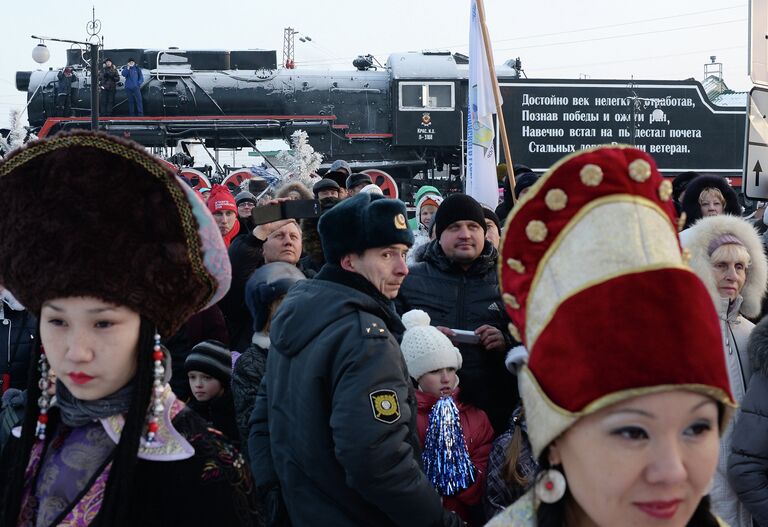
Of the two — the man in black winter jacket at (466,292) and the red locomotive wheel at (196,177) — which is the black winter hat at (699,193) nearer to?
the man in black winter jacket at (466,292)

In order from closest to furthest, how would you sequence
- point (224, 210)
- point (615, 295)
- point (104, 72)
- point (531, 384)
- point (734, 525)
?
point (615, 295) → point (531, 384) → point (734, 525) → point (224, 210) → point (104, 72)

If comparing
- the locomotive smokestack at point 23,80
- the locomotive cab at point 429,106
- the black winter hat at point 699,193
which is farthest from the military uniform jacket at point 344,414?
the locomotive smokestack at point 23,80

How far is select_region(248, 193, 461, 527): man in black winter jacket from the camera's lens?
8.84ft

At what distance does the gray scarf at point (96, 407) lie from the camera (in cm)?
193

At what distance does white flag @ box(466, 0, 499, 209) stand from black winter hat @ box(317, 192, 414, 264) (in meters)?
3.58

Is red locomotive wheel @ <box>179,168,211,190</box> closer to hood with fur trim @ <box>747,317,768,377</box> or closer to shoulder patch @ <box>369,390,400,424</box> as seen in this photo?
hood with fur trim @ <box>747,317,768,377</box>

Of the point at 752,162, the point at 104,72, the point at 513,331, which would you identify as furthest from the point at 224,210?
the point at 104,72

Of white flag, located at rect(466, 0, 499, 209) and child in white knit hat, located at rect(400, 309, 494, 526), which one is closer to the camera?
child in white knit hat, located at rect(400, 309, 494, 526)

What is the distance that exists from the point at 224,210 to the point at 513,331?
5479mm

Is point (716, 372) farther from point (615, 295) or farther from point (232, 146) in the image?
point (232, 146)

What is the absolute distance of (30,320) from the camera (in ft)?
13.6

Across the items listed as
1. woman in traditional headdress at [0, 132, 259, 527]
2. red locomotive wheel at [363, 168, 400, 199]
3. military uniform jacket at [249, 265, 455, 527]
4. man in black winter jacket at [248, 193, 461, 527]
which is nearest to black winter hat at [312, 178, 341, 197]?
man in black winter jacket at [248, 193, 461, 527]

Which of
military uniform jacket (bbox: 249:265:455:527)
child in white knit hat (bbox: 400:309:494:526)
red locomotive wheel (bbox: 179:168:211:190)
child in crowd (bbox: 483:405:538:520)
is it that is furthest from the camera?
red locomotive wheel (bbox: 179:168:211:190)

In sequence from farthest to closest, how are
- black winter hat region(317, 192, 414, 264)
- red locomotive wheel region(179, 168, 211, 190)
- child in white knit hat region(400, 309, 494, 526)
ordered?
red locomotive wheel region(179, 168, 211, 190) < child in white knit hat region(400, 309, 494, 526) < black winter hat region(317, 192, 414, 264)
